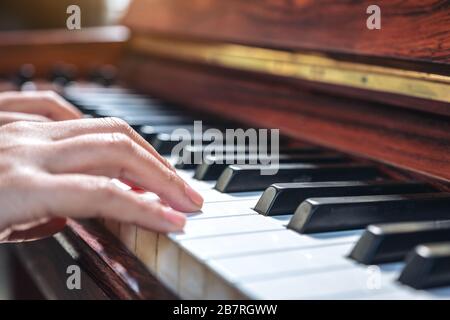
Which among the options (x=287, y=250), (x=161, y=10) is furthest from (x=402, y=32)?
(x=161, y=10)

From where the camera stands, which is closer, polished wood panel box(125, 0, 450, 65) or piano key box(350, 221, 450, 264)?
piano key box(350, 221, 450, 264)

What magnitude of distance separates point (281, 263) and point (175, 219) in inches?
6.9

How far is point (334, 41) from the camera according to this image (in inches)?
51.5

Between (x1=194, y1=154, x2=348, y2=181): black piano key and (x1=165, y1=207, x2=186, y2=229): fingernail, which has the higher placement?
(x1=194, y1=154, x2=348, y2=181): black piano key

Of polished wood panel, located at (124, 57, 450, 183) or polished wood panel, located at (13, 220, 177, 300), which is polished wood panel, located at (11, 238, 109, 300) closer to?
polished wood panel, located at (13, 220, 177, 300)

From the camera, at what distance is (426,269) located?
0.70 m

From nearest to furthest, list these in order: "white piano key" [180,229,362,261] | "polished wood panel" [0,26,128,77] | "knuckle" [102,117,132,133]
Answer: "white piano key" [180,229,362,261] → "knuckle" [102,117,132,133] → "polished wood panel" [0,26,128,77]

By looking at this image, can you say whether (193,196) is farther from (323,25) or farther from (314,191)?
(323,25)

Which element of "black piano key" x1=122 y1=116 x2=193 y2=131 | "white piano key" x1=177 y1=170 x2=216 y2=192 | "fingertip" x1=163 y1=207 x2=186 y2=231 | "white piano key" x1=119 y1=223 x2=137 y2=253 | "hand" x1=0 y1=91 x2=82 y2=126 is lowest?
"white piano key" x1=119 y1=223 x2=137 y2=253

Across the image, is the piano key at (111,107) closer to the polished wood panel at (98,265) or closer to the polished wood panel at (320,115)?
the polished wood panel at (320,115)

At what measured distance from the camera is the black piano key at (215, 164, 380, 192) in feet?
3.58

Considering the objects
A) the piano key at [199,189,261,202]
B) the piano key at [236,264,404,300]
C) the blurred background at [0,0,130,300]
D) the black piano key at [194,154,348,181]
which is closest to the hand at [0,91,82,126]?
the black piano key at [194,154,348,181]

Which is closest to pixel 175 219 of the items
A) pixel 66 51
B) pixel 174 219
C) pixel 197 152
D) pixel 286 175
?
pixel 174 219

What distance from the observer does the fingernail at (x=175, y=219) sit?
0.85 meters
